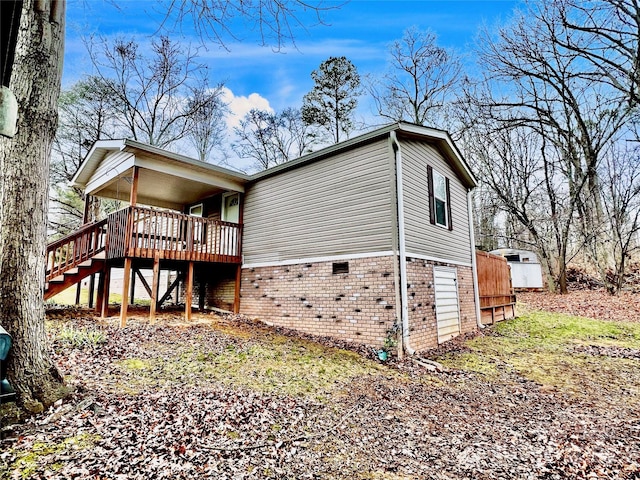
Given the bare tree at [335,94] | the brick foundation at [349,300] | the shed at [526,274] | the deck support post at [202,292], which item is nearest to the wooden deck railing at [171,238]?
the brick foundation at [349,300]

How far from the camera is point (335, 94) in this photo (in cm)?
2056

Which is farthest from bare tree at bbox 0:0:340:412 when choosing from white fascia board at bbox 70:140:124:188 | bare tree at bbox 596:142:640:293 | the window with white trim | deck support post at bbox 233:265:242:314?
bare tree at bbox 596:142:640:293

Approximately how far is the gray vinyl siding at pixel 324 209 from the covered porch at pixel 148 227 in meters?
1.00

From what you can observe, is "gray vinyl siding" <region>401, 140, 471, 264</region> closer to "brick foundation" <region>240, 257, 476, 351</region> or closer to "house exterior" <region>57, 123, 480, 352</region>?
"house exterior" <region>57, 123, 480, 352</region>

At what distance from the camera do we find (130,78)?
18.0m

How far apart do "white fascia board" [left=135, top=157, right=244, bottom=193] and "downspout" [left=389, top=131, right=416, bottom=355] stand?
572 cm

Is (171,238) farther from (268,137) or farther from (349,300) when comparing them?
(268,137)

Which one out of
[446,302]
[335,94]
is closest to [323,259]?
[446,302]

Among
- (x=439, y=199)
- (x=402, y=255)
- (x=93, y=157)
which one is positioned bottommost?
(x=402, y=255)

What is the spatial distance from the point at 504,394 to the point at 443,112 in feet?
61.3

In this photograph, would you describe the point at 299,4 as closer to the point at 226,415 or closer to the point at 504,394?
the point at 226,415

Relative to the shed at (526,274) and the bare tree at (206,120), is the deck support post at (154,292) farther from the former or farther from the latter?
the shed at (526,274)

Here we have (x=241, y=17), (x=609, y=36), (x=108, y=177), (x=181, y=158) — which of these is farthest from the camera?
(x=609, y=36)

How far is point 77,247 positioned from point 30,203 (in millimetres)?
6700
